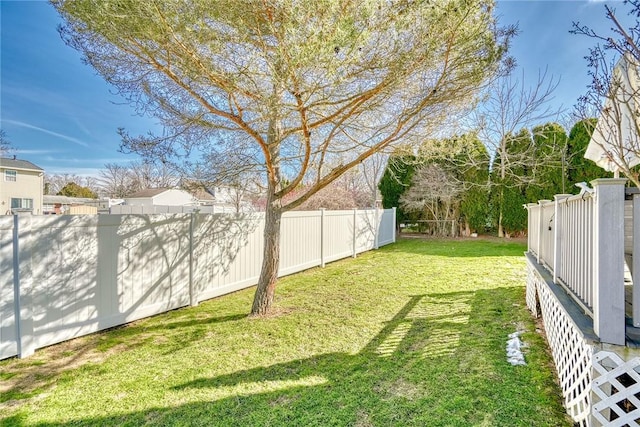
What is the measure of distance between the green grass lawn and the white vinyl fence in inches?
9.8

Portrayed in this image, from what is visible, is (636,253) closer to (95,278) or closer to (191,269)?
(95,278)

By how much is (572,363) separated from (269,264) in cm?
370

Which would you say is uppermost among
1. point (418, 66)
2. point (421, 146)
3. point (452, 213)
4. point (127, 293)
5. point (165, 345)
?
point (418, 66)

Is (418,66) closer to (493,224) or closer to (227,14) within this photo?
(227,14)

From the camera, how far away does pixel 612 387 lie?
1.97m

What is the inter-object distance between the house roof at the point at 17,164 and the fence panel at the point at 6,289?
22.3m

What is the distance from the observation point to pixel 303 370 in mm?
3197

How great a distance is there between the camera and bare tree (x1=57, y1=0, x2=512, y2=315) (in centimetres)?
290

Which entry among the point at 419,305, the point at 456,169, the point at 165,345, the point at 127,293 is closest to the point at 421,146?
the point at 419,305

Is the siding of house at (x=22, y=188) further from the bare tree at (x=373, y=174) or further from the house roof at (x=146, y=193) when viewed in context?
the bare tree at (x=373, y=174)

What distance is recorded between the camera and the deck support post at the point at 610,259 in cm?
187

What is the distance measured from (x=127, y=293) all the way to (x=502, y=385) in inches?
181

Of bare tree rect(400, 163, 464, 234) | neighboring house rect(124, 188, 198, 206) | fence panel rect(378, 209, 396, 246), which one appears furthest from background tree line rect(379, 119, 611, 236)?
neighboring house rect(124, 188, 198, 206)

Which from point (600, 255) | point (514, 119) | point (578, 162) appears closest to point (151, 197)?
point (514, 119)
